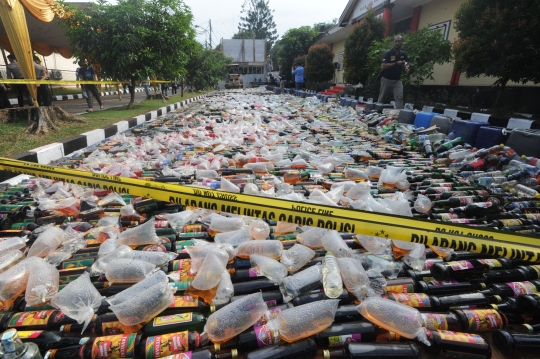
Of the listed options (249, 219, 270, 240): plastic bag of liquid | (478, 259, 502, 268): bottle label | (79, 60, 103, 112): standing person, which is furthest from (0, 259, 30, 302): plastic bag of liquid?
(79, 60, 103, 112): standing person

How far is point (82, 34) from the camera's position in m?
7.54

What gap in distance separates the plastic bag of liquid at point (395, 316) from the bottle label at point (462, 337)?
100mm

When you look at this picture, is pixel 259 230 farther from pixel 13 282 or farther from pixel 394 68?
pixel 394 68

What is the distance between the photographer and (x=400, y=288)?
4.91ft

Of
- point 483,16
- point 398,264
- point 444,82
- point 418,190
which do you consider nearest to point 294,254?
point 398,264

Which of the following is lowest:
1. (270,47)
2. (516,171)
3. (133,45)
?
(516,171)

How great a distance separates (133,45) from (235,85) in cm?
2705

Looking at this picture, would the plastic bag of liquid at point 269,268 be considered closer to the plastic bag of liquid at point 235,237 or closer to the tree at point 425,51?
the plastic bag of liquid at point 235,237

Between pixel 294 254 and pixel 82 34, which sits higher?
pixel 82 34

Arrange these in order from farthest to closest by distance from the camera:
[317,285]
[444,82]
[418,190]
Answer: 1. [444,82]
2. [418,190]
3. [317,285]

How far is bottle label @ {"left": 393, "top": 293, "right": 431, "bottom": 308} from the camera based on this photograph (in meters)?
1.39

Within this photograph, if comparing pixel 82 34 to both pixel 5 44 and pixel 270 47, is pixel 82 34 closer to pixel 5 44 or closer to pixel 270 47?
pixel 5 44

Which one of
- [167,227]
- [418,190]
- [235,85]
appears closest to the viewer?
[167,227]

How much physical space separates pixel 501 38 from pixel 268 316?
6799mm
